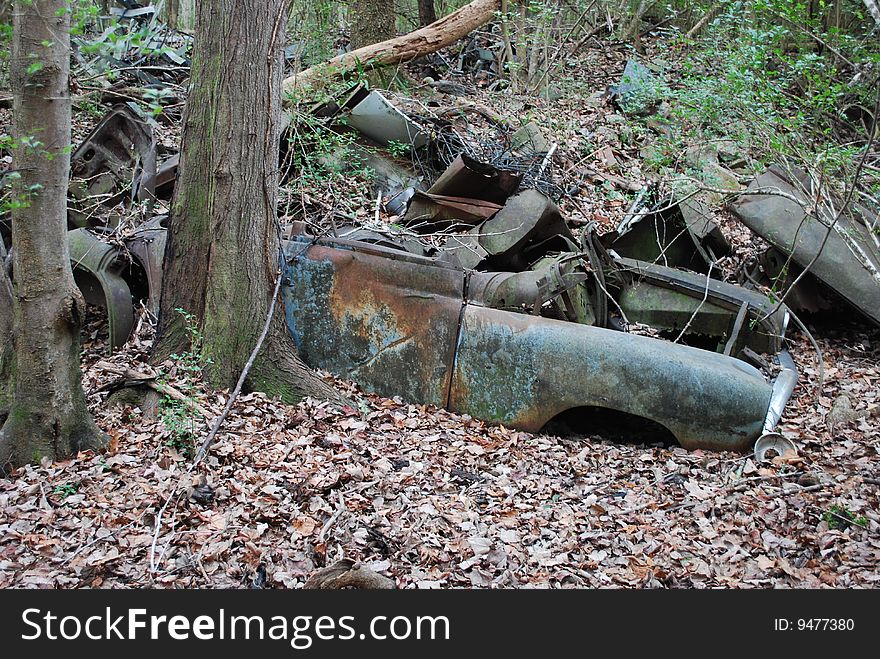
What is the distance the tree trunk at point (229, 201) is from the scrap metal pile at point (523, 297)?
1.32 feet

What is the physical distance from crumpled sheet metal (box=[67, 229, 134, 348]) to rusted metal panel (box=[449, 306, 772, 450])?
250 cm

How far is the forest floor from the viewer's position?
3523 millimetres

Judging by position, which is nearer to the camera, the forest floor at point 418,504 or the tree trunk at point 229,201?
the forest floor at point 418,504

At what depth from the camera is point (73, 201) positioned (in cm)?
682

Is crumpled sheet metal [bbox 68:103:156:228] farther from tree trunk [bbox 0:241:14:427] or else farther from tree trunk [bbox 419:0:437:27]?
tree trunk [bbox 419:0:437:27]

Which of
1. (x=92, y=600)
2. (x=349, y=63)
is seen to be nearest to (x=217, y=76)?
(x=92, y=600)

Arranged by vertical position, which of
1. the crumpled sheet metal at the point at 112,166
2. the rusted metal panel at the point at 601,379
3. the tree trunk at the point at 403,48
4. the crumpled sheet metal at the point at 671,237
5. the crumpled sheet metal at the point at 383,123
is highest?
the tree trunk at the point at 403,48

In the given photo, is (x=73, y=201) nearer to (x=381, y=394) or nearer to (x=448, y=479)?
(x=381, y=394)

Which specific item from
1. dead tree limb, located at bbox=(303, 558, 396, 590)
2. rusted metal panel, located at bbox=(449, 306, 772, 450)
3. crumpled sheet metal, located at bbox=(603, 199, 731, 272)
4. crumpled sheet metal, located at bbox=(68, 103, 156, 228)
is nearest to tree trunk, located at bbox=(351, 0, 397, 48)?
crumpled sheet metal, located at bbox=(68, 103, 156, 228)

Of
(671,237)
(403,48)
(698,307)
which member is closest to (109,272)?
(698,307)

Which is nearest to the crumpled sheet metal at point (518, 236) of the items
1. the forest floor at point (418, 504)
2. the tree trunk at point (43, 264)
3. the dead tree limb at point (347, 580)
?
the forest floor at point (418, 504)

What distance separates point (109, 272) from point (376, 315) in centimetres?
209

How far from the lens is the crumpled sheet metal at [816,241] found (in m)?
6.49

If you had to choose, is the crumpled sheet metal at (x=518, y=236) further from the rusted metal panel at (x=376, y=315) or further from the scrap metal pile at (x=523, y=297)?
the rusted metal panel at (x=376, y=315)
